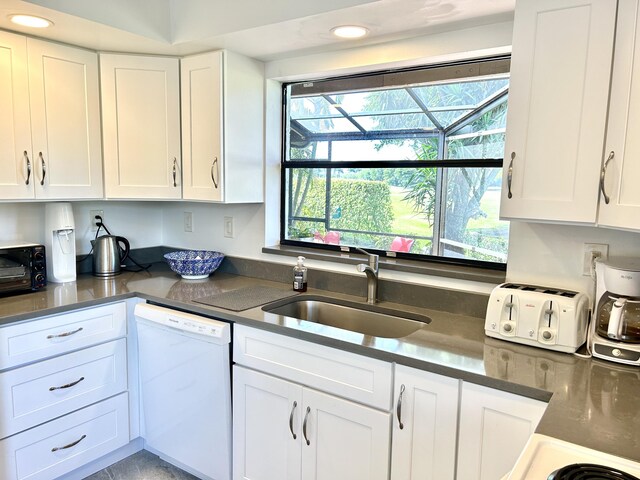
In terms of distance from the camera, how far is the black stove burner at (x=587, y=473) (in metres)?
0.90

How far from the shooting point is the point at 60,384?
2125mm

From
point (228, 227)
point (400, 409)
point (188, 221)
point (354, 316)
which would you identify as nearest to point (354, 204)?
point (354, 316)

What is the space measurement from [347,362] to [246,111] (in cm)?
151

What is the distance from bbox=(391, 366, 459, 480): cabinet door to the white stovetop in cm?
46

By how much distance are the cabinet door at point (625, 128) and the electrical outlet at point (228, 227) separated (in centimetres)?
203

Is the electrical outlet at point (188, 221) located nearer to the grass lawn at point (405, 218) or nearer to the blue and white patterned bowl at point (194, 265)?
the blue and white patterned bowl at point (194, 265)

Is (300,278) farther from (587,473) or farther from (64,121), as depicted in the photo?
(587,473)

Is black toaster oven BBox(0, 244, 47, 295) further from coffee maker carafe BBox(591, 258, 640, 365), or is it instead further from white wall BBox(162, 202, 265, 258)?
coffee maker carafe BBox(591, 258, 640, 365)

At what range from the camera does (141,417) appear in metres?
2.48

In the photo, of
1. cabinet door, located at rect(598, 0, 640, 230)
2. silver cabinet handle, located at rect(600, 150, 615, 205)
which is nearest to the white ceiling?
cabinet door, located at rect(598, 0, 640, 230)

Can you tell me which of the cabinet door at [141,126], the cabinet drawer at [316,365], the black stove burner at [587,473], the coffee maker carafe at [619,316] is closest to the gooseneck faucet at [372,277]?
the cabinet drawer at [316,365]

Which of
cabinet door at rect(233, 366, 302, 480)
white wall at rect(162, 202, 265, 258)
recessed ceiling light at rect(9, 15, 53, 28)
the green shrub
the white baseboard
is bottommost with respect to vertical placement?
the white baseboard

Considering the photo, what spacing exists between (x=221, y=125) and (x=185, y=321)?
102cm

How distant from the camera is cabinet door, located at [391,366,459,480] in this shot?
1526mm
